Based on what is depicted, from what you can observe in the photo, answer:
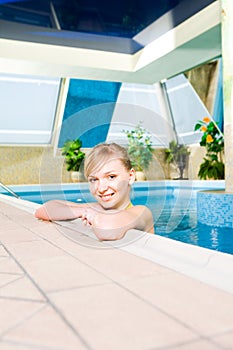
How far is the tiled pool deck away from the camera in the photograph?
2.31ft

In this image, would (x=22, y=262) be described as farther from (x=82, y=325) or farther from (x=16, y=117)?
(x=16, y=117)

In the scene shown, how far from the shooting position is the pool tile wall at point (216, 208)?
3629mm

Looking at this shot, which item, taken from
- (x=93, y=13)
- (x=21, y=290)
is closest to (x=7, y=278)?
(x=21, y=290)

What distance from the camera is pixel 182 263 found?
132cm

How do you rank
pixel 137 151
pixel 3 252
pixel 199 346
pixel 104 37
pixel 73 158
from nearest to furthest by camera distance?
pixel 199 346, pixel 3 252, pixel 137 151, pixel 104 37, pixel 73 158

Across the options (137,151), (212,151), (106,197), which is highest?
(212,151)

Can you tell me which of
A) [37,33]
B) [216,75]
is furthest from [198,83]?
[37,33]

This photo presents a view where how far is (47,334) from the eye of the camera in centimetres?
72

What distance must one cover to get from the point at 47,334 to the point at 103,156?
42.6 inches

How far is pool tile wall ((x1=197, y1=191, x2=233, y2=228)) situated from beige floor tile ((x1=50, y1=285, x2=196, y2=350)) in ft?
9.36

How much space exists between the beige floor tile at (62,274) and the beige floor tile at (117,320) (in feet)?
0.23

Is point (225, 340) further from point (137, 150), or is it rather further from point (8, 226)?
point (8, 226)

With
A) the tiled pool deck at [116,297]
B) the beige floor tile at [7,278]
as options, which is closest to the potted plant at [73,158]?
the tiled pool deck at [116,297]

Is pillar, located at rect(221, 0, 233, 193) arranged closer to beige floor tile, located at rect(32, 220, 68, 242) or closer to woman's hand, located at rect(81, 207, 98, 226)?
beige floor tile, located at rect(32, 220, 68, 242)
